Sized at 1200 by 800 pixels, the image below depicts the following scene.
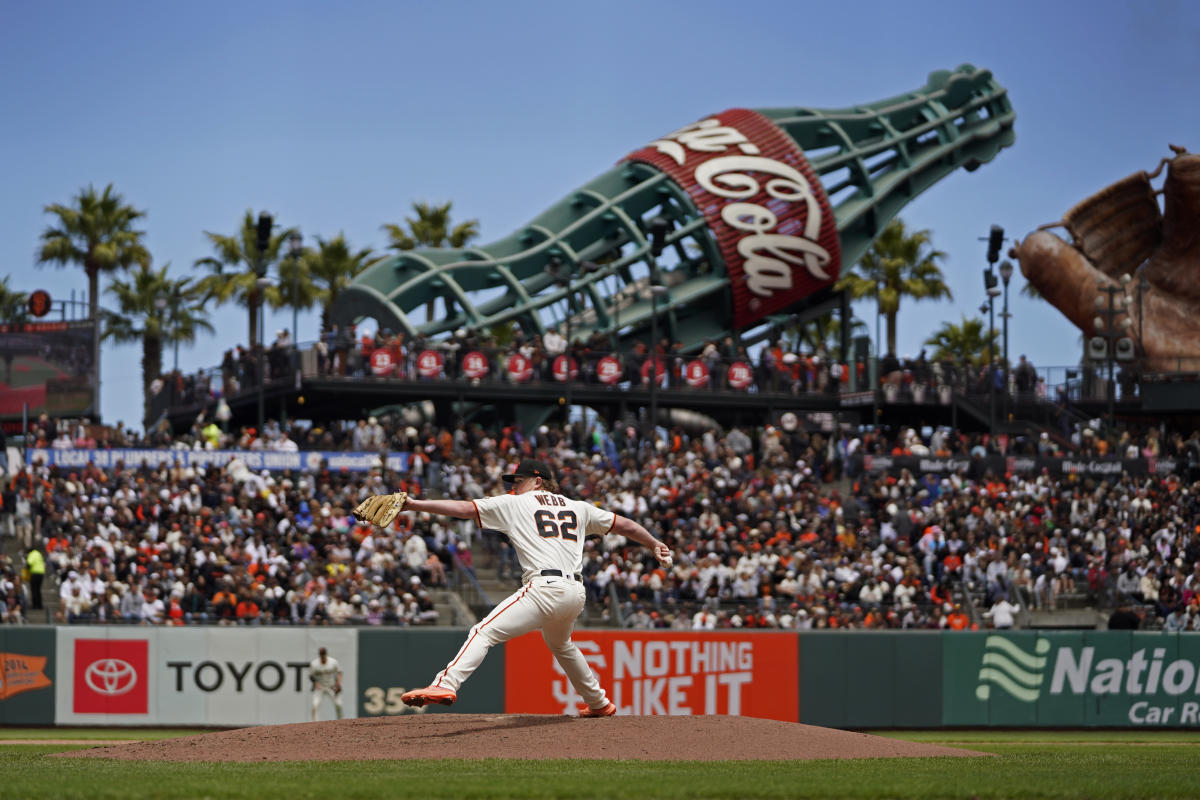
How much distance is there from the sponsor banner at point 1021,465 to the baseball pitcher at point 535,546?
76.1ft

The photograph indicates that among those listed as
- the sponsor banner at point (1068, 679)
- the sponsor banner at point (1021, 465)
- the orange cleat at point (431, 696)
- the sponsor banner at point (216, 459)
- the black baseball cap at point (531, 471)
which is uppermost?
the sponsor banner at point (216, 459)

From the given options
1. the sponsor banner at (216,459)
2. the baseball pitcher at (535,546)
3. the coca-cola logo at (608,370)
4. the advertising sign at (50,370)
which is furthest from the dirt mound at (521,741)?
the advertising sign at (50,370)

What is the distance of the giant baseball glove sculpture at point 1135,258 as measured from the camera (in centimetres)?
4622

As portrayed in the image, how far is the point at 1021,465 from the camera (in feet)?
113

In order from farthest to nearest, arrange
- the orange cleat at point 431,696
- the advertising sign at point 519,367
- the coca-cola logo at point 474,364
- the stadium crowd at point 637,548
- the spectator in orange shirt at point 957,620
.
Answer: the advertising sign at point 519,367, the coca-cola logo at point 474,364, the spectator in orange shirt at point 957,620, the stadium crowd at point 637,548, the orange cleat at point 431,696

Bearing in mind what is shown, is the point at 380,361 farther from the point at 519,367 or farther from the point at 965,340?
the point at 965,340

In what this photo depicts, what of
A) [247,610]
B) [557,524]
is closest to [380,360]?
[247,610]

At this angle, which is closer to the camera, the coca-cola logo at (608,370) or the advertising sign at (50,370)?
the coca-cola logo at (608,370)

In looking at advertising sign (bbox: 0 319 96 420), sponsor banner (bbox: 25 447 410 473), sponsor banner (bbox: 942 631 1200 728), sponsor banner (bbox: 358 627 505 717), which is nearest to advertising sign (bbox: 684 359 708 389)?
sponsor banner (bbox: 25 447 410 473)

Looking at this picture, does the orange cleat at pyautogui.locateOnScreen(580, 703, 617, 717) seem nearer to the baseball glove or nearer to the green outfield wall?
the baseball glove

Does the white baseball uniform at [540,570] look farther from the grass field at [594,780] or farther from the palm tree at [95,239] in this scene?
the palm tree at [95,239]

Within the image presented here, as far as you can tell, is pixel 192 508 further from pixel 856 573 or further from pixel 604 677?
pixel 856 573

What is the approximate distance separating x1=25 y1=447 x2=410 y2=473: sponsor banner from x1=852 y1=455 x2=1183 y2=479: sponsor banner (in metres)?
10.7

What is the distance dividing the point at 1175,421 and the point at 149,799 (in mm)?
39124
